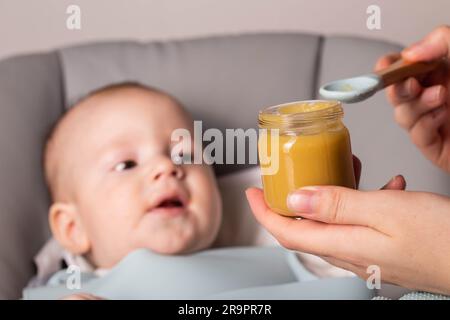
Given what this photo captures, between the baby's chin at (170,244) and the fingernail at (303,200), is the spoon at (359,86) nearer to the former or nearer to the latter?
the fingernail at (303,200)

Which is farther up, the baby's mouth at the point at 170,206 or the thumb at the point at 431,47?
the thumb at the point at 431,47

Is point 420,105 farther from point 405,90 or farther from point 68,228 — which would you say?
point 68,228

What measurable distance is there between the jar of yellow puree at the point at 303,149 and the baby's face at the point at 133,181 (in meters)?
0.39

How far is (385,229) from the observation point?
2.10ft

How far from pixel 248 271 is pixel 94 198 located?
0.94ft

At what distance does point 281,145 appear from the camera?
2.12 feet

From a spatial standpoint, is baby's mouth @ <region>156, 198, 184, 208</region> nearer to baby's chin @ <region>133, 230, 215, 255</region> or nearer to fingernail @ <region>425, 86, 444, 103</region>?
baby's chin @ <region>133, 230, 215, 255</region>

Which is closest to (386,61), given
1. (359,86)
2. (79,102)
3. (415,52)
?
(415,52)

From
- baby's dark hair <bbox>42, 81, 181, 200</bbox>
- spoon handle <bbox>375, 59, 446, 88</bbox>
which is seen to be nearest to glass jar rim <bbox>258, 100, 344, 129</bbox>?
spoon handle <bbox>375, 59, 446, 88</bbox>

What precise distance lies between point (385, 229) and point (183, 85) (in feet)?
2.25

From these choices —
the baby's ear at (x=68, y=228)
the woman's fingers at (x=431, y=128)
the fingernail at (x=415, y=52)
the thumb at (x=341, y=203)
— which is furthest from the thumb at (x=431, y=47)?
the baby's ear at (x=68, y=228)

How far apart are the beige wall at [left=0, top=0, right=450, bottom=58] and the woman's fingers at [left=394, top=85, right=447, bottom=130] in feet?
1.32

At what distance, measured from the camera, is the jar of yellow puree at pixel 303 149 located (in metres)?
0.64
